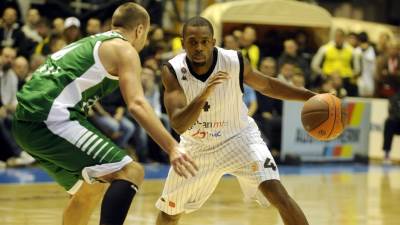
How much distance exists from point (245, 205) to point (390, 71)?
8.18 metres

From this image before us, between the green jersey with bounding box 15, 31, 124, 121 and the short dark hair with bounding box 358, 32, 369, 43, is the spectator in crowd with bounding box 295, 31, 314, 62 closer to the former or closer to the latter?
the short dark hair with bounding box 358, 32, 369, 43

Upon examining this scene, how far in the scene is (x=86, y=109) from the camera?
243 inches

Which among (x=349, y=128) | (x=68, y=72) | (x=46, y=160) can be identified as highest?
(x=68, y=72)

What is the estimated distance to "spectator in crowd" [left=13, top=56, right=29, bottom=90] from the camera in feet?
44.7

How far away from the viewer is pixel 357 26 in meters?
21.9

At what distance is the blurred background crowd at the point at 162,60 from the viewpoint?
45.3 ft

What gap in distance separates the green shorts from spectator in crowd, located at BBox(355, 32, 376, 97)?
42.3 ft

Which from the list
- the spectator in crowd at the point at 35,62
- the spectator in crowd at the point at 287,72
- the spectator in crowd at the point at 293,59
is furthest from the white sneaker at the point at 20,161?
the spectator in crowd at the point at 293,59

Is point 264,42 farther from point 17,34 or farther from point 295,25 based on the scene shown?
point 17,34

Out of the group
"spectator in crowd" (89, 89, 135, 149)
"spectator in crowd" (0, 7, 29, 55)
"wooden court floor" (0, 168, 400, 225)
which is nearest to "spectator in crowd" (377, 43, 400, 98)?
"wooden court floor" (0, 168, 400, 225)

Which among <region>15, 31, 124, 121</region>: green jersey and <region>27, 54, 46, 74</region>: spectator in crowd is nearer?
<region>15, 31, 124, 121</region>: green jersey

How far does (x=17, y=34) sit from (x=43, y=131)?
9.24 m

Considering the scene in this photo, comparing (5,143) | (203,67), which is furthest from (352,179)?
(203,67)

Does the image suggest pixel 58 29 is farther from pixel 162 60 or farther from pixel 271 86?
pixel 271 86
